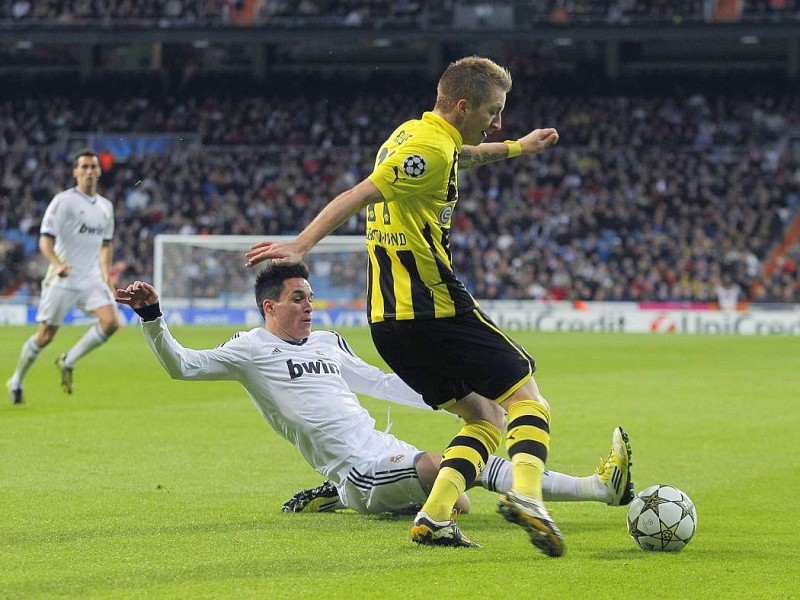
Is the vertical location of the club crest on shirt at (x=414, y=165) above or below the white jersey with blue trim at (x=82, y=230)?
above

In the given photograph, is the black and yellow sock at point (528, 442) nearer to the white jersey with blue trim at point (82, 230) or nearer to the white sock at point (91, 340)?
the white sock at point (91, 340)

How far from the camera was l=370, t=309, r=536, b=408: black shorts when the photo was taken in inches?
204

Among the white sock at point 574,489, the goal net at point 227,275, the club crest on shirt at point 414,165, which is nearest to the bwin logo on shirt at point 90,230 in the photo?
the white sock at point 574,489

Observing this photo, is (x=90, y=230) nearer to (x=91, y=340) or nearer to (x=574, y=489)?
(x=91, y=340)

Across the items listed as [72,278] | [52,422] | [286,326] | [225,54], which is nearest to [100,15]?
[225,54]

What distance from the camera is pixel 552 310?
96.8 feet

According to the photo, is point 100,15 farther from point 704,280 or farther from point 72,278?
point 72,278

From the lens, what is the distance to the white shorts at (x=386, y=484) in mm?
5816

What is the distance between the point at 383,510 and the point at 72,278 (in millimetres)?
7849

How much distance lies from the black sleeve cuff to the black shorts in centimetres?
91

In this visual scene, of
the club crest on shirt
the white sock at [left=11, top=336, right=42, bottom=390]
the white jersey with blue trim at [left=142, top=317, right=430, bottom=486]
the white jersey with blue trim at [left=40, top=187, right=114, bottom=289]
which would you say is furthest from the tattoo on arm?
the white jersey with blue trim at [left=40, top=187, right=114, bottom=289]

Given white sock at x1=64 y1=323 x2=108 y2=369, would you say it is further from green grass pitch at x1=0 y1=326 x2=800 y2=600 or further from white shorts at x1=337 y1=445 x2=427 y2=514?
white shorts at x1=337 y1=445 x2=427 y2=514

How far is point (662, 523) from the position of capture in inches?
204

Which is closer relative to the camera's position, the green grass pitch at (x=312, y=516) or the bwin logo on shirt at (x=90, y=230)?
the green grass pitch at (x=312, y=516)
